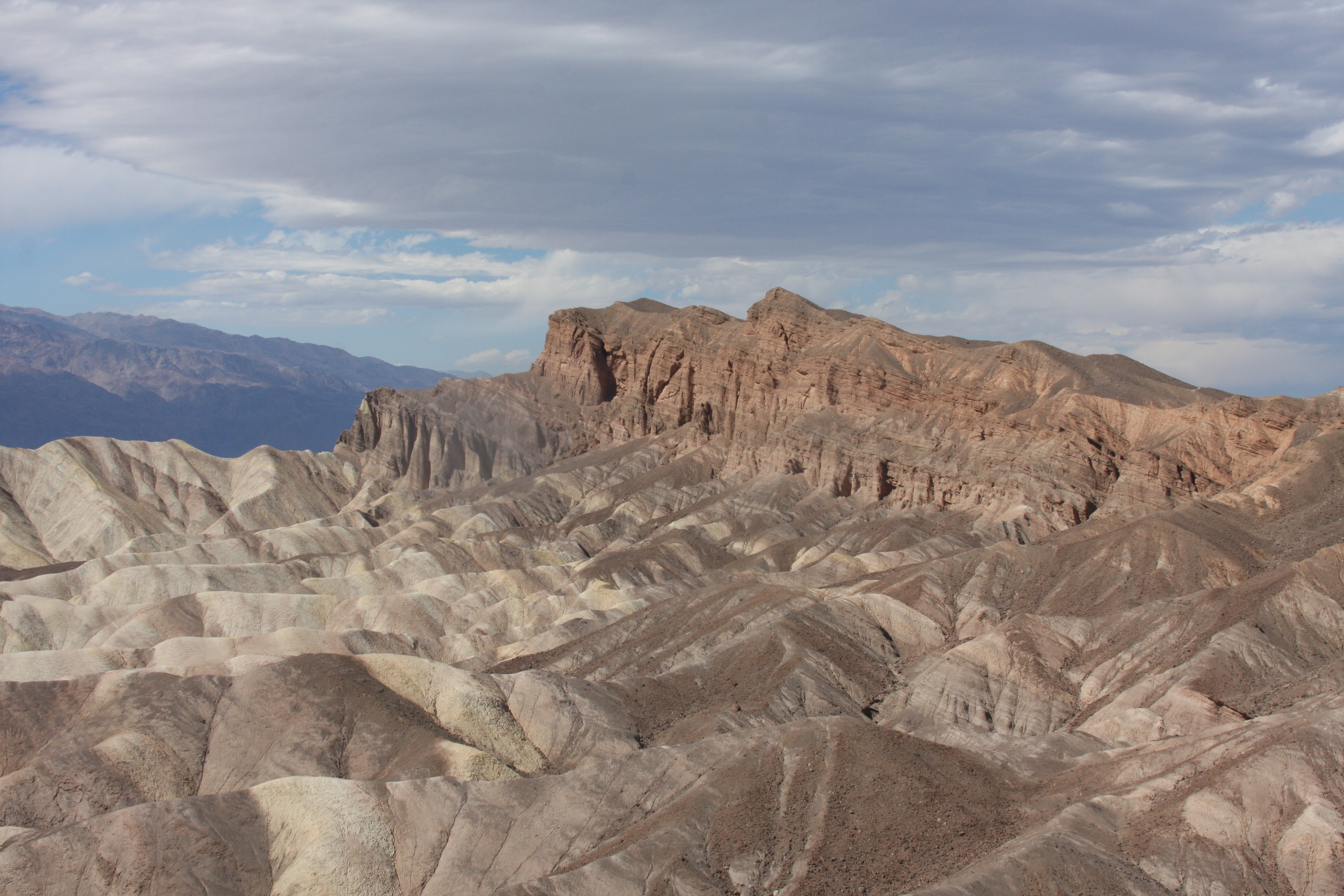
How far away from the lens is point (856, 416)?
113250 millimetres

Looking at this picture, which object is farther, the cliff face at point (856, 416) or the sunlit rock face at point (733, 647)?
the cliff face at point (856, 416)

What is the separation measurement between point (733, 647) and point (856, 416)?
52.7 metres

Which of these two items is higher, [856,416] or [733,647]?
[856,416]

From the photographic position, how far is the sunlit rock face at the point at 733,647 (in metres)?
38.4

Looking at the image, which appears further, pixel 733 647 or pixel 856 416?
pixel 856 416

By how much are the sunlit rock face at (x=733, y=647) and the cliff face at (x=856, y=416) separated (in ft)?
1.42

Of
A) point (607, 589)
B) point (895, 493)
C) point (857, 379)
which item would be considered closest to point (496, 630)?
point (607, 589)

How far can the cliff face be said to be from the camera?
289 feet

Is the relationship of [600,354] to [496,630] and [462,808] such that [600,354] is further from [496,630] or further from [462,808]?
[462,808]

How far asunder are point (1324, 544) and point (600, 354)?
325ft

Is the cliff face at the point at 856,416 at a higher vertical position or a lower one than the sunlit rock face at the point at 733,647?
higher

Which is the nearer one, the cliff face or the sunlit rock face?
the sunlit rock face

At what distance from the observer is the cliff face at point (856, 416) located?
289 ft

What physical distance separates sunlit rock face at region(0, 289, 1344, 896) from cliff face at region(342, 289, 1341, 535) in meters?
0.43
